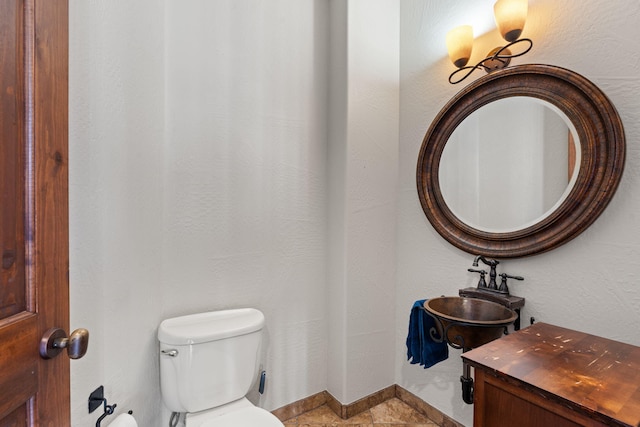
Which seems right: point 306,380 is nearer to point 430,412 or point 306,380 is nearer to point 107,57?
point 430,412

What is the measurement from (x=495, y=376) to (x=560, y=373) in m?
0.17

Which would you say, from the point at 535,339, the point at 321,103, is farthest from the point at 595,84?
the point at 321,103

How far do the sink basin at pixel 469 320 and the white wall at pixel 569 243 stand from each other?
15 cm

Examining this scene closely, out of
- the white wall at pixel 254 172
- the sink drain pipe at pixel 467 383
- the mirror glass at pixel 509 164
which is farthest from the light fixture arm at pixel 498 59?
the sink drain pipe at pixel 467 383

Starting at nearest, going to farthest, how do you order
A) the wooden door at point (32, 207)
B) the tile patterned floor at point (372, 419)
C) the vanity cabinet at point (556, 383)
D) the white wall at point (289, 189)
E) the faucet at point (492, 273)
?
the wooden door at point (32, 207)
the vanity cabinet at point (556, 383)
the white wall at point (289, 189)
the faucet at point (492, 273)
the tile patterned floor at point (372, 419)

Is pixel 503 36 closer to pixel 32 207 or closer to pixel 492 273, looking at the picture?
pixel 492 273

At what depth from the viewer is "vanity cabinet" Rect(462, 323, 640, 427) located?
2.46 ft

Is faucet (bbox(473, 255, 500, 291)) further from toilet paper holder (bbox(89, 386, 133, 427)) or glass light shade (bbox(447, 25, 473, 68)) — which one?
toilet paper holder (bbox(89, 386, 133, 427))

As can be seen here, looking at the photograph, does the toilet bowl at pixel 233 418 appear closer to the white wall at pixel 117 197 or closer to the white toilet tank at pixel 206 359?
the white toilet tank at pixel 206 359

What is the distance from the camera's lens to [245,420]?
1.34 meters

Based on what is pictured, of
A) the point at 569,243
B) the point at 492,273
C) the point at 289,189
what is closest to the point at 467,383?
the point at 492,273

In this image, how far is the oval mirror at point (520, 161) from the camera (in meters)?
1.27

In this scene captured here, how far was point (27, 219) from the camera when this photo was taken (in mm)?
604

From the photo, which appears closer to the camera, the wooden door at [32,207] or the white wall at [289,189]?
the wooden door at [32,207]
